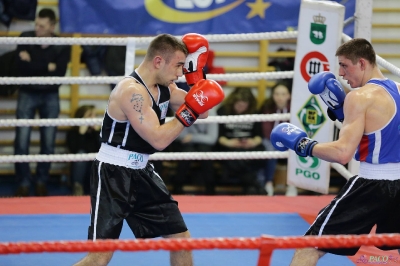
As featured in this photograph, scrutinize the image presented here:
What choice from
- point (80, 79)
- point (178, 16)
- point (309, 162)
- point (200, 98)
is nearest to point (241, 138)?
point (309, 162)

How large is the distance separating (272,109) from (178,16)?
1.07 meters

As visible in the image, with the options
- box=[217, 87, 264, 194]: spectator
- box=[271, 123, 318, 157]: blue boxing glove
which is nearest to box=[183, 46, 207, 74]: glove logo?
box=[271, 123, 318, 157]: blue boxing glove

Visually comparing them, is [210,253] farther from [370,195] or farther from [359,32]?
[359,32]

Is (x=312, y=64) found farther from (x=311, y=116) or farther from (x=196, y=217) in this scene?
(x=196, y=217)

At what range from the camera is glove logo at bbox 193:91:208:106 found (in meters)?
2.90

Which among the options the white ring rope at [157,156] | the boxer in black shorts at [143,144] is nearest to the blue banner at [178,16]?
the white ring rope at [157,156]

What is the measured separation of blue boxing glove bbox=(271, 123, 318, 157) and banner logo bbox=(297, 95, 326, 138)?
5.01 ft

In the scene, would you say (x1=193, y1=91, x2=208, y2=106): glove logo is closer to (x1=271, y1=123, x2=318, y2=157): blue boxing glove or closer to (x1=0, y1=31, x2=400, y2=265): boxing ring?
(x1=271, y1=123, x2=318, y2=157): blue boxing glove

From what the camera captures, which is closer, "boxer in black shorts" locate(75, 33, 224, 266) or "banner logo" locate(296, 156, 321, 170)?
"boxer in black shorts" locate(75, 33, 224, 266)

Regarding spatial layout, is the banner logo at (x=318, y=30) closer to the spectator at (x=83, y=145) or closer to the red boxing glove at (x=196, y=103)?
the red boxing glove at (x=196, y=103)

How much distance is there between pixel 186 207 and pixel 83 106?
4.67ft

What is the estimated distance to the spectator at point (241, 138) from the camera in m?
5.36

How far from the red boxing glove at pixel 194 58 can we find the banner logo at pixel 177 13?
6.52 feet

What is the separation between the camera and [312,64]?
4492mm
